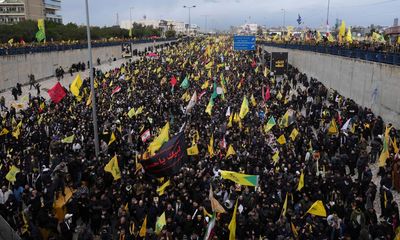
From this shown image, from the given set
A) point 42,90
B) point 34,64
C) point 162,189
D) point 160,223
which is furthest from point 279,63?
point 160,223

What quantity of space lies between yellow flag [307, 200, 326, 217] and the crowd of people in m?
0.13

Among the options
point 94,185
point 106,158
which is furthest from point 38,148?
point 94,185

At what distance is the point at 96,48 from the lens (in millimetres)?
58500

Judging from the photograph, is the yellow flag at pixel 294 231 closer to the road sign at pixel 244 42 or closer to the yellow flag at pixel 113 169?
the yellow flag at pixel 113 169

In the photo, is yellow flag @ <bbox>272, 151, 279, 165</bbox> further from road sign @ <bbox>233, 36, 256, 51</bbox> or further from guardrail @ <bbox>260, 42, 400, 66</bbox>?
road sign @ <bbox>233, 36, 256, 51</bbox>

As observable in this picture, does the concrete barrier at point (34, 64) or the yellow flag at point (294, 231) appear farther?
the concrete barrier at point (34, 64)

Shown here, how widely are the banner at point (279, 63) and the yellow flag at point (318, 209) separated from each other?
29.4 metres

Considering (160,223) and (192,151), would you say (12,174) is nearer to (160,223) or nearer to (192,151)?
(160,223)

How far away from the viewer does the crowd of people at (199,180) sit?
9445 millimetres

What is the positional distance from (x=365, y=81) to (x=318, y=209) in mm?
15338

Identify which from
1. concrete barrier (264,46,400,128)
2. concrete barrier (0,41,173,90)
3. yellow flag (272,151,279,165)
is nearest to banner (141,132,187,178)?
yellow flag (272,151,279,165)

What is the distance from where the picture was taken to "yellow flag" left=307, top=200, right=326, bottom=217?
9617 mm

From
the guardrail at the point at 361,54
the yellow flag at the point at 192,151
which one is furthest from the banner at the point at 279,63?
the yellow flag at the point at 192,151

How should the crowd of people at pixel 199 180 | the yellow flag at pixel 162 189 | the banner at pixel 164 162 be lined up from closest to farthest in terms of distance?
the crowd of people at pixel 199 180
the banner at pixel 164 162
the yellow flag at pixel 162 189
